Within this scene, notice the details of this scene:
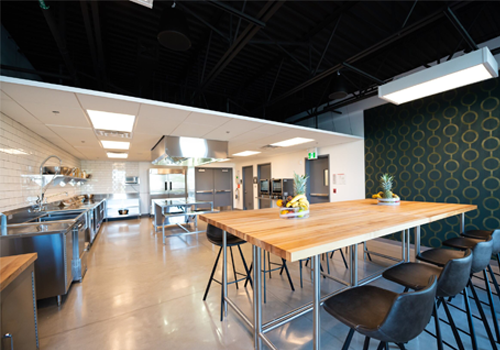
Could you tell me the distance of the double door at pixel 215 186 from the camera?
9500mm

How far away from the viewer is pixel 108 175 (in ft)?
27.0

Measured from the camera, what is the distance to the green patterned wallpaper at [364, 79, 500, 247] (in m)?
3.41

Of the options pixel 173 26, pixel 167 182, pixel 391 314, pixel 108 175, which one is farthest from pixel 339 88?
pixel 108 175

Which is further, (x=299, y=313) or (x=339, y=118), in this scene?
(x=339, y=118)

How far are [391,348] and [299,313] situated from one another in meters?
0.78

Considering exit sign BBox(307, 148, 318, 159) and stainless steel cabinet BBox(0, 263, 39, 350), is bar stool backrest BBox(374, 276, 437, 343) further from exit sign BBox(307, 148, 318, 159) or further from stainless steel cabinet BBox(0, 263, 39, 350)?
exit sign BBox(307, 148, 318, 159)

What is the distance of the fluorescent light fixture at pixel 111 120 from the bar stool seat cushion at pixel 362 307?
3351 millimetres

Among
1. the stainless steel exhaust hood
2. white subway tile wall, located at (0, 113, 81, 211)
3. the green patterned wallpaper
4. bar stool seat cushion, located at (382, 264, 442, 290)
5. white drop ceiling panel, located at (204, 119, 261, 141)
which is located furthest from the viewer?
the stainless steel exhaust hood

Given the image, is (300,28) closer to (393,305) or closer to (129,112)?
(129,112)

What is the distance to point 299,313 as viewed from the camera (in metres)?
1.81

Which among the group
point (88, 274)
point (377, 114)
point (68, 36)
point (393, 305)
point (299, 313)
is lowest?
point (88, 274)

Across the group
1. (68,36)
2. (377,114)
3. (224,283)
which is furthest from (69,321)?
(377,114)

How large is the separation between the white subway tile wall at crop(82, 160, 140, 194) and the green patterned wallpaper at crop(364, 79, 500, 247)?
8.43 meters

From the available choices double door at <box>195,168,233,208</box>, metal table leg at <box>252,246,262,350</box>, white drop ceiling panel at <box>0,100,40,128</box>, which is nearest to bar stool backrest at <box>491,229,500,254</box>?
metal table leg at <box>252,246,262,350</box>
